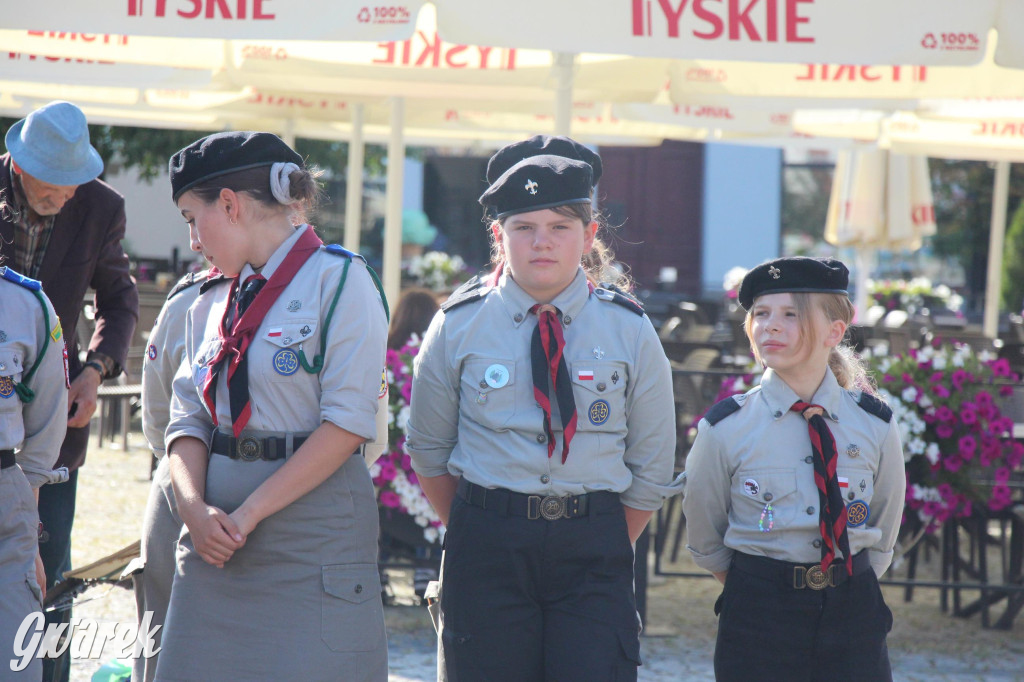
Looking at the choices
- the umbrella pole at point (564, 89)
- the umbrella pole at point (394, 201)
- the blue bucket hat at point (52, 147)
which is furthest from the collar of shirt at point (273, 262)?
the umbrella pole at point (394, 201)

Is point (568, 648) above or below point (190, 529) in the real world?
below

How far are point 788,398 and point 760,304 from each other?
11.0 inches

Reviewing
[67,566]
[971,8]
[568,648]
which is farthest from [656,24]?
[67,566]

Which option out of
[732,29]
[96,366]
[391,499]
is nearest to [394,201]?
[391,499]

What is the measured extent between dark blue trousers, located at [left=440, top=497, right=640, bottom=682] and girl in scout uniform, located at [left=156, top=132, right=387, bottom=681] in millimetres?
241

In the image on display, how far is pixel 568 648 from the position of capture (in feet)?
8.86

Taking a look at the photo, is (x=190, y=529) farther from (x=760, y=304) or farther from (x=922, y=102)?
(x=922, y=102)

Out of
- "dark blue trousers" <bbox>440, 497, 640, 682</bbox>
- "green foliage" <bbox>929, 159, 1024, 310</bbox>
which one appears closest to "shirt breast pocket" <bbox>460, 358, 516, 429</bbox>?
"dark blue trousers" <bbox>440, 497, 640, 682</bbox>

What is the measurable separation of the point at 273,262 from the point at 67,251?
135cm

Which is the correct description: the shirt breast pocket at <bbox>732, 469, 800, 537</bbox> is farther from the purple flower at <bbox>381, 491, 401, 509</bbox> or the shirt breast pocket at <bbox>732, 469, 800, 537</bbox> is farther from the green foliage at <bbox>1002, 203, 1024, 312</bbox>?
the green foliage at <bbox>1002, 203, 1024, 312</bbox>

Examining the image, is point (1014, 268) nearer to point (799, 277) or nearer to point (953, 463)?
point (953, 463)

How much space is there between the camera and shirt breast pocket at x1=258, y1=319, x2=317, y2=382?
262 centimetres

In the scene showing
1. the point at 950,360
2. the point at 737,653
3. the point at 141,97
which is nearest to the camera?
the point at 737,653

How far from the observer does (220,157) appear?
2.65 metres
